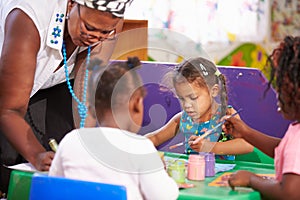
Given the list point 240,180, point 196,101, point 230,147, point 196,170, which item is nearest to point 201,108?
point 196,101

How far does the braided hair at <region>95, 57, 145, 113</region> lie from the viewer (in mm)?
1429

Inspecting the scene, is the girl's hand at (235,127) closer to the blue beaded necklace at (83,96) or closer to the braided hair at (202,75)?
the braided hair at (202,75)

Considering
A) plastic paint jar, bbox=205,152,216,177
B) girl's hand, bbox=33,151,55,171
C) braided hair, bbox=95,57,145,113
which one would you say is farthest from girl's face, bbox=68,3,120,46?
plastic paint jar, bbox=205,152,216,177

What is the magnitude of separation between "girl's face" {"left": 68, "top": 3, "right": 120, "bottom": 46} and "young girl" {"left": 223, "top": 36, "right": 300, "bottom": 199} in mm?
476

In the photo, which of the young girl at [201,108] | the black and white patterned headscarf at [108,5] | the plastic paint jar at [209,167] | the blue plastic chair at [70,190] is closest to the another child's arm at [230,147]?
the young girl at [201,108]

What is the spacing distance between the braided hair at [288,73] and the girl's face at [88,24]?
493 millimetres

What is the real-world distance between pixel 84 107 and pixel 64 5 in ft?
1.06

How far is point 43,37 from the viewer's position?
1763mm

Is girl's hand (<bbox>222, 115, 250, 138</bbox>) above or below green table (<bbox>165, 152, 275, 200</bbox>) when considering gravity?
above

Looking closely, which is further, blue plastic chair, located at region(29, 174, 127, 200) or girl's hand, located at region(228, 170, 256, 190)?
girl's hand, located at region(228, 170, 256, 190)

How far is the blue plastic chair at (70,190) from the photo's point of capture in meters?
1.28

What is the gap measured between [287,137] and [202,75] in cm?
62

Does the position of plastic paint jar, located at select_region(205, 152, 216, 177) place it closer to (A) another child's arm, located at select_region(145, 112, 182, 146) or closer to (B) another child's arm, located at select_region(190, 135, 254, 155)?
(B) another child's arm, located at select_region(190, 135, 254, 155)

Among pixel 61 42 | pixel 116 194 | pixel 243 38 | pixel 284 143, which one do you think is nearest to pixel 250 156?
pixel 284 143
